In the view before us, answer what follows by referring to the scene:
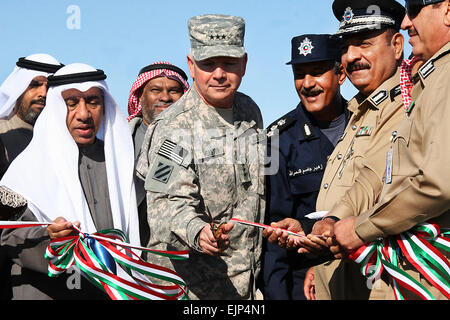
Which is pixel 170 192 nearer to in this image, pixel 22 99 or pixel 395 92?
pixel 395 92

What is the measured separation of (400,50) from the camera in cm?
546

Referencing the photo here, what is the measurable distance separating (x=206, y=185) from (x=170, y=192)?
0.33 m

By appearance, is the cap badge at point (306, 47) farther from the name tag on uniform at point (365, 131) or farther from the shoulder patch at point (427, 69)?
the shoulder patch at point (427, 69)

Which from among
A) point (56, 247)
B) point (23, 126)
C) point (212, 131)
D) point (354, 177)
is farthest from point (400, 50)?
point (23, 126)

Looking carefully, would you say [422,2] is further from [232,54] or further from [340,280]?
[340,280]

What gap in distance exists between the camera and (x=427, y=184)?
12.7ft

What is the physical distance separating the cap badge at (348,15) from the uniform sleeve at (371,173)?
0.97 m

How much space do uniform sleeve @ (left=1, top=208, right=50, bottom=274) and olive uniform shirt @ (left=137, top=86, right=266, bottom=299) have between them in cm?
85

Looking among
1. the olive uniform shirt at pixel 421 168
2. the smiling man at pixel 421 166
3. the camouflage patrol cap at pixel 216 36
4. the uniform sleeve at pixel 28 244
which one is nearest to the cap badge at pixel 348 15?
the camouflage patrol cap at pixel 216 36

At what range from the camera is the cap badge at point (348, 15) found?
559 centimetres

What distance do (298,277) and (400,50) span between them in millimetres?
2046

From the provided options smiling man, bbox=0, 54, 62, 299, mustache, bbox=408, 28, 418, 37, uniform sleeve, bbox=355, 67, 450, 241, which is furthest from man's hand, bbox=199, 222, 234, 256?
smiling man, bbox=0, 54, 62, 299

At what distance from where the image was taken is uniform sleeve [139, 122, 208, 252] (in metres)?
5.34

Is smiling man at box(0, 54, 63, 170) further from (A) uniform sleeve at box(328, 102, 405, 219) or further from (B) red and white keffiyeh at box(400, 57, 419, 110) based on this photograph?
(B) red and white keffiyeh at box(400, 57, 419, 110)
